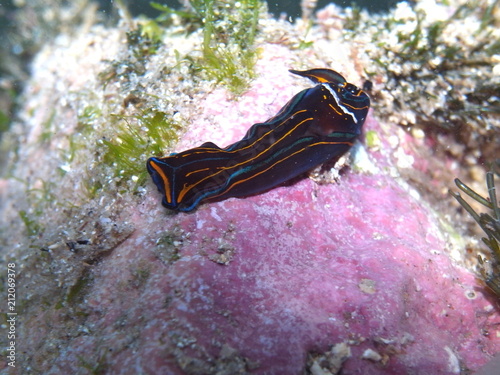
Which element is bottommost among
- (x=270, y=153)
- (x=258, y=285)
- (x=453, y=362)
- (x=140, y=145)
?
(x=453, y=362)

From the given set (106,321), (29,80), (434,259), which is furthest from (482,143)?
(29,80)

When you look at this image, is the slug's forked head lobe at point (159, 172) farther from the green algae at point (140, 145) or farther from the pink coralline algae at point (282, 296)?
the green algae at point (140, 145)

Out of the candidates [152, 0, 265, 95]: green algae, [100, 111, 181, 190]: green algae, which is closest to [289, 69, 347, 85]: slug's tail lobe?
[152, 0, 265, 95]: green algae

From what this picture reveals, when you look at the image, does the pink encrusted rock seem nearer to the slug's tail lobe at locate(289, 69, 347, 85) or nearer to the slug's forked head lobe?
the slug's tail lobe at locate(289, 69, 347, 85)

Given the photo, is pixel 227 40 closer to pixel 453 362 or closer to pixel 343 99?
pixel 343 99

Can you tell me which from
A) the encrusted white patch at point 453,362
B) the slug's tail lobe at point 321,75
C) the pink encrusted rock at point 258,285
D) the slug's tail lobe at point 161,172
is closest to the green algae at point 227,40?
the pink encrusted rock at point 258,285

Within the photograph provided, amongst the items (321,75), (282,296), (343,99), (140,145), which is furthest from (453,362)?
(140,145)
